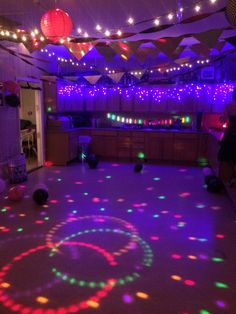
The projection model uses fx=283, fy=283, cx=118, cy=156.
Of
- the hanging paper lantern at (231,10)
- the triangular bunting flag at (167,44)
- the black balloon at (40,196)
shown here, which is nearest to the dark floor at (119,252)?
the black balloon at (40,196)

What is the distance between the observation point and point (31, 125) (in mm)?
8438

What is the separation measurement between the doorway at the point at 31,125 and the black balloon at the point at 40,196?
2349 mm

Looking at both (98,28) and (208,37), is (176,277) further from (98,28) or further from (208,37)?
(98,28)

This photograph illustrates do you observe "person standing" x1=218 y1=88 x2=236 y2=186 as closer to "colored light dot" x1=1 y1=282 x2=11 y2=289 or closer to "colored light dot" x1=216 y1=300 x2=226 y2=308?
"colored light dot" x1=216 y1=300 x2=226 y2=308

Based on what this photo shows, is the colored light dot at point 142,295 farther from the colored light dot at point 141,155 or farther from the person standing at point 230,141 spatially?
the colored light dot at point 141,155

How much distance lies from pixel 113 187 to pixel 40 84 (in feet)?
10.7

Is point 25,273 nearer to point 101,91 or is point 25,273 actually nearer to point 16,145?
point 16,145

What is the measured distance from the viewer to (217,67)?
7.09 meters

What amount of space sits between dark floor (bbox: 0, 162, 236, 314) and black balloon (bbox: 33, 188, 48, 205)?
0.11 meters

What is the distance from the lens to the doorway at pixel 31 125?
670 cm

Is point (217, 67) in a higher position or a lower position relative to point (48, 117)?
higher

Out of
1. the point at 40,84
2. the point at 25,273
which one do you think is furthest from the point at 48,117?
the point at 25,273

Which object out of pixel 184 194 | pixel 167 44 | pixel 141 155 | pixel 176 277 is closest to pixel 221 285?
pixel 176 277

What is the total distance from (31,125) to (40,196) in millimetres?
4582
